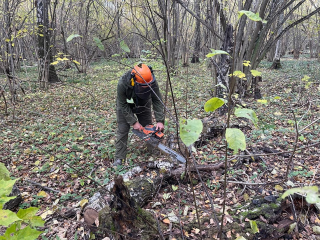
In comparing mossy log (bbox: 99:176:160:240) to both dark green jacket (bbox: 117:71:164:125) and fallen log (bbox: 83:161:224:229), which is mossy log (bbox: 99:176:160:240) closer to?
fallen log (bbox: 83:161:224:229)

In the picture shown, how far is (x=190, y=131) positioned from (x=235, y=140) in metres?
0.21

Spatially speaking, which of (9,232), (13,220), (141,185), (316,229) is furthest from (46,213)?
(316,229)

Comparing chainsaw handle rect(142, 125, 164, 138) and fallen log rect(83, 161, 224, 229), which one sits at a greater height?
chainsaw handle rect(142, 125, 164, 138)

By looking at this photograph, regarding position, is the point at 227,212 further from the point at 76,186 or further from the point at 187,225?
the point at 76,186

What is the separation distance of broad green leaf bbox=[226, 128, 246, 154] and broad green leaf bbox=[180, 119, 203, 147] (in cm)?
14

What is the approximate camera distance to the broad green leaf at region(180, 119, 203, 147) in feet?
2.76

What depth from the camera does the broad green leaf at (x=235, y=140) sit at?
34.6 inches

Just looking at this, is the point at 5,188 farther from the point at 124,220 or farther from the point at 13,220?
the point at 124,220

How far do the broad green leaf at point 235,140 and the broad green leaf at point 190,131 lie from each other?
0.47 ft

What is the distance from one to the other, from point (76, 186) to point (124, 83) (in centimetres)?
193

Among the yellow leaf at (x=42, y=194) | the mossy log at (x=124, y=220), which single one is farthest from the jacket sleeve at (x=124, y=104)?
the mossy log at (x=124, y=220)

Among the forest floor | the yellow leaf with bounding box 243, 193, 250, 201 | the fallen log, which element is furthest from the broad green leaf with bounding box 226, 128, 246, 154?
the yellow leaf with bounding box 243, 193, 250, 201

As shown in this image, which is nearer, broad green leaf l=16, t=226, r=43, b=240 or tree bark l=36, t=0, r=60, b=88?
broad green leaf l=16, t=226, r=43, b=240

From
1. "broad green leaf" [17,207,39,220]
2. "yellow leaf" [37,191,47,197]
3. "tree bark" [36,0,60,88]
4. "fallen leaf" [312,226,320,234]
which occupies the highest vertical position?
"tree bark" [36,0,60,88]
